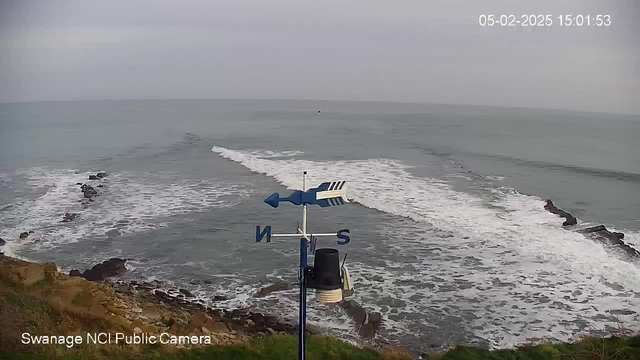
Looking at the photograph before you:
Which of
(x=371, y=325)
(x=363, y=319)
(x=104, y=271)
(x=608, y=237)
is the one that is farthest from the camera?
(x=608, y=237)

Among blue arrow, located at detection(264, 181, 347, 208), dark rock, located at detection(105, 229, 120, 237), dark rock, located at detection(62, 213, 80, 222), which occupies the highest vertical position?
blue arrow, located at detection(264, 181, 347, 208)

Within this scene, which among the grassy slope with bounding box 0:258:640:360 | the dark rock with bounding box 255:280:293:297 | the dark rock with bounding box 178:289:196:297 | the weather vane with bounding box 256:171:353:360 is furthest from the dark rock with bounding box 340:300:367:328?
the weather vane with bounding box 256:171:353:360

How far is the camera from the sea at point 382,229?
7.05 metres

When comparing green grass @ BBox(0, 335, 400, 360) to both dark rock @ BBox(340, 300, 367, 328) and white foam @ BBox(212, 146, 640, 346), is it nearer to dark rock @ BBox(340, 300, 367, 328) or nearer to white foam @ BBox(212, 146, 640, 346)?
dark rock @ BBox(340, 300, 367, 328)

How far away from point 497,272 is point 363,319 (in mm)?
3048

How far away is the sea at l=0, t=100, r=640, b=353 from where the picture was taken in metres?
7.05

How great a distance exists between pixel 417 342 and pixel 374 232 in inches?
178

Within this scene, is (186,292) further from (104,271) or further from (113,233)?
(113,233)

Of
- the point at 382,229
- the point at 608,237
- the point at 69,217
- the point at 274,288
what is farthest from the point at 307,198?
the point at 69,217

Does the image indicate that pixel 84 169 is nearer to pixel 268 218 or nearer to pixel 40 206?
pixel 40 206

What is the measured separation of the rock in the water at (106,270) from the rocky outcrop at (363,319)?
418 cm

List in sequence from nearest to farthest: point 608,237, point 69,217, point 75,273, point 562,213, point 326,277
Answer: point 326,277 → point 75,273 → point 608,237 → point 69,217 → point 562,213

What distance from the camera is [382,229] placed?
1086 cm

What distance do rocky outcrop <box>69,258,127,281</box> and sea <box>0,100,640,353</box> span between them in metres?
0.27
